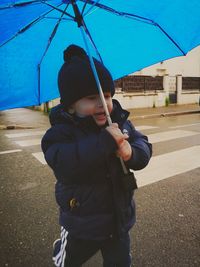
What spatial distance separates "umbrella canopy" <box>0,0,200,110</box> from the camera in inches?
74.5

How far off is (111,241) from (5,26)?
57.5 inches

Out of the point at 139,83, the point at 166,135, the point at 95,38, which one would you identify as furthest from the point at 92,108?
the point at 139,83

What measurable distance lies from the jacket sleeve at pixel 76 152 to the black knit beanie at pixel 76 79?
0.19m

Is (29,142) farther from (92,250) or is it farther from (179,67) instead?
(179,67)

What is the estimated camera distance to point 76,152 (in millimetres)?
1443

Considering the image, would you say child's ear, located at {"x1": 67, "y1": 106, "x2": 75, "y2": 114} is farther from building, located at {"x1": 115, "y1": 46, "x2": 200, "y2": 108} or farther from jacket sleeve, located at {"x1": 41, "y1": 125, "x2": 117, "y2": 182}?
building, located at {"x1": 115, "y1": 46, "x2": 200, "y2": 108}

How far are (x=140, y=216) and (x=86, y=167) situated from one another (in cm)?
191

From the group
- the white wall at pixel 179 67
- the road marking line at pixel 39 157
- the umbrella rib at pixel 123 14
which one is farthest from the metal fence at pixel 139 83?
the umbrella rib at pixel 123 14

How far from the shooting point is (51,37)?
2.02 m

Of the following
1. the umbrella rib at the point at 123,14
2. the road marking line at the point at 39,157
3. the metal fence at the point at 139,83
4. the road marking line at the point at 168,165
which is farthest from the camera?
the metal fence at the point at 139,83

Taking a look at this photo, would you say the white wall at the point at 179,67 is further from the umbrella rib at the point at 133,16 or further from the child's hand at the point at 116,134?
the child's hand at the point at 116,134

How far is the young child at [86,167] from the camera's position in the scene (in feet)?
4.89

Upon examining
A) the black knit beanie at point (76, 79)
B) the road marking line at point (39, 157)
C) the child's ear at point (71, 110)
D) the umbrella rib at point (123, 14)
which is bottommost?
A: the road marking line at point (39, 157)

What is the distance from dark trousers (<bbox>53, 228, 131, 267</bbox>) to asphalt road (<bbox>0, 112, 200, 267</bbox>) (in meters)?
0.74
